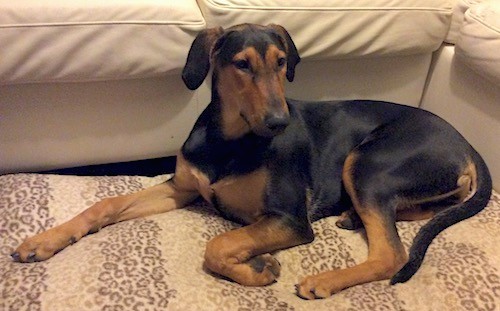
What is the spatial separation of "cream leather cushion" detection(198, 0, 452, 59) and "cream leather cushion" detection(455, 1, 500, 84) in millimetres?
152

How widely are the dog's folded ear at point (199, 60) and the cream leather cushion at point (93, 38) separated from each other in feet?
0.65

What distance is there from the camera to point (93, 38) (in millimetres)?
1846

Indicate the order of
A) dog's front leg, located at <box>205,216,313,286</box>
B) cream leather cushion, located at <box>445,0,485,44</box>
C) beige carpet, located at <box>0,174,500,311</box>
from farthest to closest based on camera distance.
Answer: cream leather cushion, located at <box>445,0,485,44</box>, dog's front leg, located at <box>205,216,313,286</box>, beige carpet, located at <box>0,174,500,311</box>

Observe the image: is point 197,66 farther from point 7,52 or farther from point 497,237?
point 497,237

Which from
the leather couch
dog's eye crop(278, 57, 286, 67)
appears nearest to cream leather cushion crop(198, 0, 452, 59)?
the leather couch

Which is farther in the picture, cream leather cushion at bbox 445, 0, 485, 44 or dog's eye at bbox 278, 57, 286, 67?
cream leather cushion at bbox 445, 0, 485, 44

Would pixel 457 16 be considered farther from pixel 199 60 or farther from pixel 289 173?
pixel 199 60

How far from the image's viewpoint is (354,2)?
2109 mm

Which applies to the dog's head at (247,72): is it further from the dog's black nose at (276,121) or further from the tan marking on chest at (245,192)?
the tan marking on chest at (245,192)

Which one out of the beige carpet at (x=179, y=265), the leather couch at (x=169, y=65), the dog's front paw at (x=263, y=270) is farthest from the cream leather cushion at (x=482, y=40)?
the dog's front paw at (x=263, y=270)

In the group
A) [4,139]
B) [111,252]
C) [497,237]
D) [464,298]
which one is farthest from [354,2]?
[4,139]

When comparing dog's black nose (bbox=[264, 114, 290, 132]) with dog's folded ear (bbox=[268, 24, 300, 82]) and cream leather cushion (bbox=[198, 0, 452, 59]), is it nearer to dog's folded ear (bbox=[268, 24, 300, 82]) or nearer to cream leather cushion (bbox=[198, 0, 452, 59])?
dog's folded ear (bbox=[268, 24, 300, 82])

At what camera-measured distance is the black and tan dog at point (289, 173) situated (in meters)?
1.68

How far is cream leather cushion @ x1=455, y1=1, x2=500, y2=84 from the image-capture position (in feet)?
6.48
